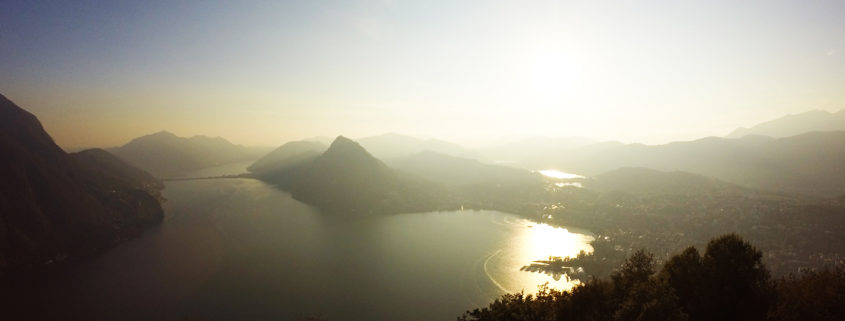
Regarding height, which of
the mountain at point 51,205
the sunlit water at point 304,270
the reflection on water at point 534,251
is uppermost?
the mountain at point 51,205

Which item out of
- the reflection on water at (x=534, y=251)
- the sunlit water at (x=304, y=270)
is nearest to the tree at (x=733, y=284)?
the reflection on water at (x=534, y=251)

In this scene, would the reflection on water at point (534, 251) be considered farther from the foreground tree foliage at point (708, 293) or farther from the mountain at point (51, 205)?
the mountain at point (51, 205)

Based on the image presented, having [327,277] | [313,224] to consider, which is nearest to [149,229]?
[313,224]

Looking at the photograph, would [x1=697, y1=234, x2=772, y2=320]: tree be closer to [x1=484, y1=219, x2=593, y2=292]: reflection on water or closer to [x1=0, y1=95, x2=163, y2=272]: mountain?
[x1=484, y1=219, x2=593, y2=292]: reflection on water

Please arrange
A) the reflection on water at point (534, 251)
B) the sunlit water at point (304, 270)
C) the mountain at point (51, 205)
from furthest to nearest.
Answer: the mountain at point (51, 205) → the reflection on water at point (534, 251) → the sunlit water at point (304, 270)

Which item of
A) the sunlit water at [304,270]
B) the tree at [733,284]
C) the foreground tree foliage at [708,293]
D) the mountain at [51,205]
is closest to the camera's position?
the foreground tree foliage at [708,293]

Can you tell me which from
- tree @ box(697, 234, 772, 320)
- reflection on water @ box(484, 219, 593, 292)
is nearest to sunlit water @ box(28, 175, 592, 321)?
reflection on water @ box(484, 219, 593, 292)

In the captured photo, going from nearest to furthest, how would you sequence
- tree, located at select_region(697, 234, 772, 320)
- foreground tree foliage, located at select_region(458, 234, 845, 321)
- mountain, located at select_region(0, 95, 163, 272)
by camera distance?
foreground tree foliage, located at select_region(458, 234, 845, 321)
tree, located at select_region(697, 234, 772, 320)
mountain, located at select_region(0, 95, 163, 272)
